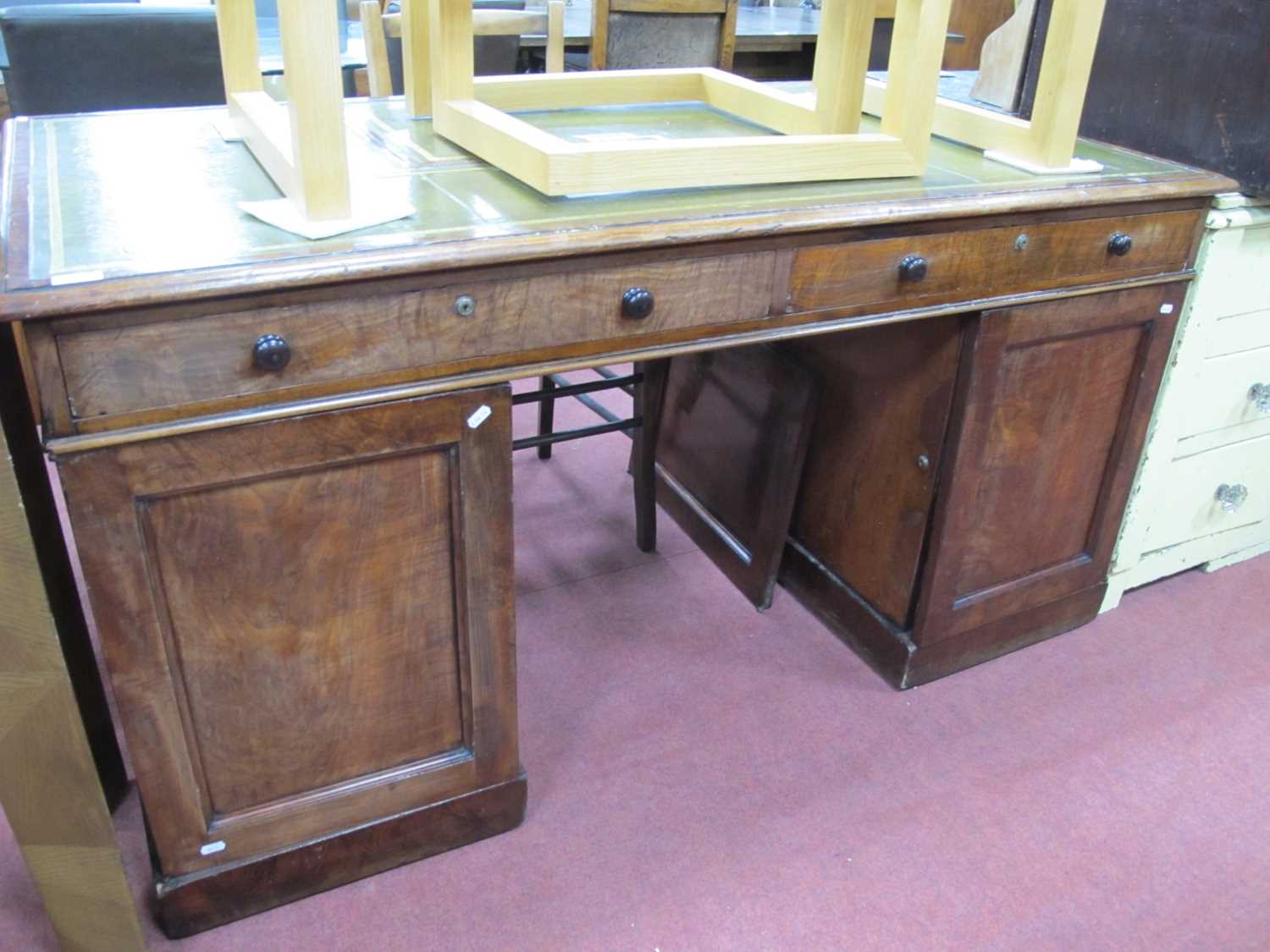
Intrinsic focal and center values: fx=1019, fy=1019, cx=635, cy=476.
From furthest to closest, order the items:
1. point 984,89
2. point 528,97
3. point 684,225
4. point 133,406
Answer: point 984,89 → point 528,97 → point 684,225 → point 133,406

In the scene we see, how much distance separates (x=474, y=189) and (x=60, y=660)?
27.8 inches

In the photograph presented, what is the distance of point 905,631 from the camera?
5.85ft

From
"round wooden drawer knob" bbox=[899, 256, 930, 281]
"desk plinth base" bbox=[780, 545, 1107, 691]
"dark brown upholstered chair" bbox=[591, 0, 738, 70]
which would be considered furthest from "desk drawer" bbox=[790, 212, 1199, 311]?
"dark brown upholstered chair" bbox=[591, 0, 738, 70]

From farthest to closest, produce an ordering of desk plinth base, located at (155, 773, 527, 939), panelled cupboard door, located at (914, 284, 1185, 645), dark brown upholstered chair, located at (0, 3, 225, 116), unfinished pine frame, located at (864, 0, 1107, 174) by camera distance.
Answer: dark brown upholstered chair, located at (0, 3, 225, 116) → panelled cupboard door, located at (914, 284, 1185, 645) → unfinished pine frame, located at (864, 0, 1107, 174) → desk plinth base, located at (155, 773, 527, 939)

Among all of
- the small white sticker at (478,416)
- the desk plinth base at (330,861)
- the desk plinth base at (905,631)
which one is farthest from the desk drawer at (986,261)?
the desk plinth base at (330,861)

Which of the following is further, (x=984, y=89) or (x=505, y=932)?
(x=984, y=89)

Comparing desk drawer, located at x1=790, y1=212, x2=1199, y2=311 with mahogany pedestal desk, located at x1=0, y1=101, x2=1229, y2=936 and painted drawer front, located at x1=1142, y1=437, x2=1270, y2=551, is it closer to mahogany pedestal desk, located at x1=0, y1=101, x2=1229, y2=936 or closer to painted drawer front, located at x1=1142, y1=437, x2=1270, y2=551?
mahogany pedestal desk, located at x1=0, y1=101, x2=1229, y2=936

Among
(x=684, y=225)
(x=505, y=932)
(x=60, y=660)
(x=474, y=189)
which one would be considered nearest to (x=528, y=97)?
(x=474, y=189)

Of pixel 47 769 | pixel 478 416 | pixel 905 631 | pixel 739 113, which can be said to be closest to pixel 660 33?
pixel 739 113

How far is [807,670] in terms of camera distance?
1.85 metres

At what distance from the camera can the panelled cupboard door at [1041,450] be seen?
156 cm

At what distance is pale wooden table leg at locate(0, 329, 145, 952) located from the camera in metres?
1.00

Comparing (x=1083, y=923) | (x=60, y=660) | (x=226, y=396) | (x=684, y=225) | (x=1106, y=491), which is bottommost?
(x=1083, y=923)

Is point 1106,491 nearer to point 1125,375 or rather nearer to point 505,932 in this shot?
point 1125,375
